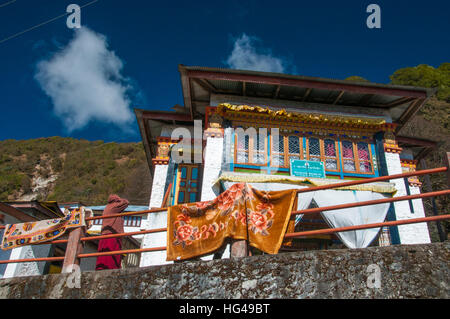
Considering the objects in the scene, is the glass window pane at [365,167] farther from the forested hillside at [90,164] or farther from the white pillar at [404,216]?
the forested hillside at [90,164]

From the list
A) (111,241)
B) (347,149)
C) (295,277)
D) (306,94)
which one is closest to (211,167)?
(306,94)

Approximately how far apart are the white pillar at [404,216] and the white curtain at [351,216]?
101cm

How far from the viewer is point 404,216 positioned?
10.4 metres

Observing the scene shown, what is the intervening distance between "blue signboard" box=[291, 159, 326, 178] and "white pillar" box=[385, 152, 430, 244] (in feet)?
7.42

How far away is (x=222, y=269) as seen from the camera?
11.6 feet

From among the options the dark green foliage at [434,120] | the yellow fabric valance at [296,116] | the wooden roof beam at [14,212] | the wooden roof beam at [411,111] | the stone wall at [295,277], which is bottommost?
the stone wall at [295,277]

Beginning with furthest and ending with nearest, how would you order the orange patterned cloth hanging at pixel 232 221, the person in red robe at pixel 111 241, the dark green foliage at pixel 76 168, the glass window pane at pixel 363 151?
the dark green foliage at pixel 76 168, the glass window pane at pixel 363 151, the person in red robe at pixel 111 241, the orange patterned cloth hanging at pixel 232 221

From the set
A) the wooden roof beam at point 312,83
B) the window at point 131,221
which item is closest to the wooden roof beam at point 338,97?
the wooden roof beam at point 312,83

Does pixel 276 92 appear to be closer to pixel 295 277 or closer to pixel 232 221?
pixel 232 221

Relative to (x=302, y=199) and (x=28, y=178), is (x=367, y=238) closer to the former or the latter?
(x=302, y=199)

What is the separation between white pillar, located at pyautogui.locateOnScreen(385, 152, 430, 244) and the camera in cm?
1004

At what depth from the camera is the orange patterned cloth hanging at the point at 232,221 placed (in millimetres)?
4336
